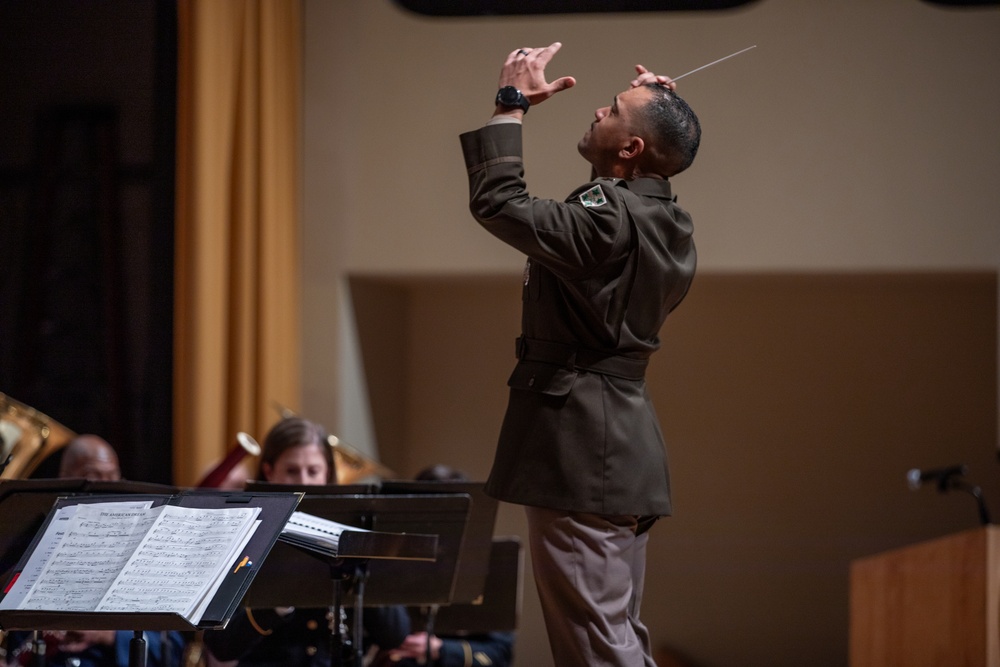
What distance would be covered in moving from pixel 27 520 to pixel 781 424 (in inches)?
155

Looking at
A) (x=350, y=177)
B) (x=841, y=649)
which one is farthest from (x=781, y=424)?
(x=350, y=177)

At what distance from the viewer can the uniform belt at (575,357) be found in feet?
6.77

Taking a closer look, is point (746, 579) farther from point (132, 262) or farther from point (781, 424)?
point (132, 262)

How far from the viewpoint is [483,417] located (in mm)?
5711

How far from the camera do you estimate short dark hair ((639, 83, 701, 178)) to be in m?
2.14

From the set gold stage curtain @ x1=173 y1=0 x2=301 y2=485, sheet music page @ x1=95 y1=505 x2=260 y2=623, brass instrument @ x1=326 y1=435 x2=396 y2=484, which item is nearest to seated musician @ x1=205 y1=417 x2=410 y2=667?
brass instrument @ x1=326 y1=435 x2=396 y2=484

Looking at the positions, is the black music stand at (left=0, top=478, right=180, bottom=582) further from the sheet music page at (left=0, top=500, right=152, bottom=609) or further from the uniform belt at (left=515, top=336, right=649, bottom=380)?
the uniform belt at (left=515, top=336, right=649, bottom=380)

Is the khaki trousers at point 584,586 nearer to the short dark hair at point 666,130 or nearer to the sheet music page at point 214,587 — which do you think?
the sheet music page at point 214,587

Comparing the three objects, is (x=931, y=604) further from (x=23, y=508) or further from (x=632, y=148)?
(x=23, y=508)

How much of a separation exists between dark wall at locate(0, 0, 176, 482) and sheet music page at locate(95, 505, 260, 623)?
2390mm

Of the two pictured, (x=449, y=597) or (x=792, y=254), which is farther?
(x=792, y=254)

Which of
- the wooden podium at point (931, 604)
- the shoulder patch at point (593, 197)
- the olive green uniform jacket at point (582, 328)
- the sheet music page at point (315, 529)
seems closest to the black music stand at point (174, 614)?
the sheet music page at point (315, 529)

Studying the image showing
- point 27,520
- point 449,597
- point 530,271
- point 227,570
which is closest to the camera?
point 227,570

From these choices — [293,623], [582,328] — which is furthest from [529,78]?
[293,623]
